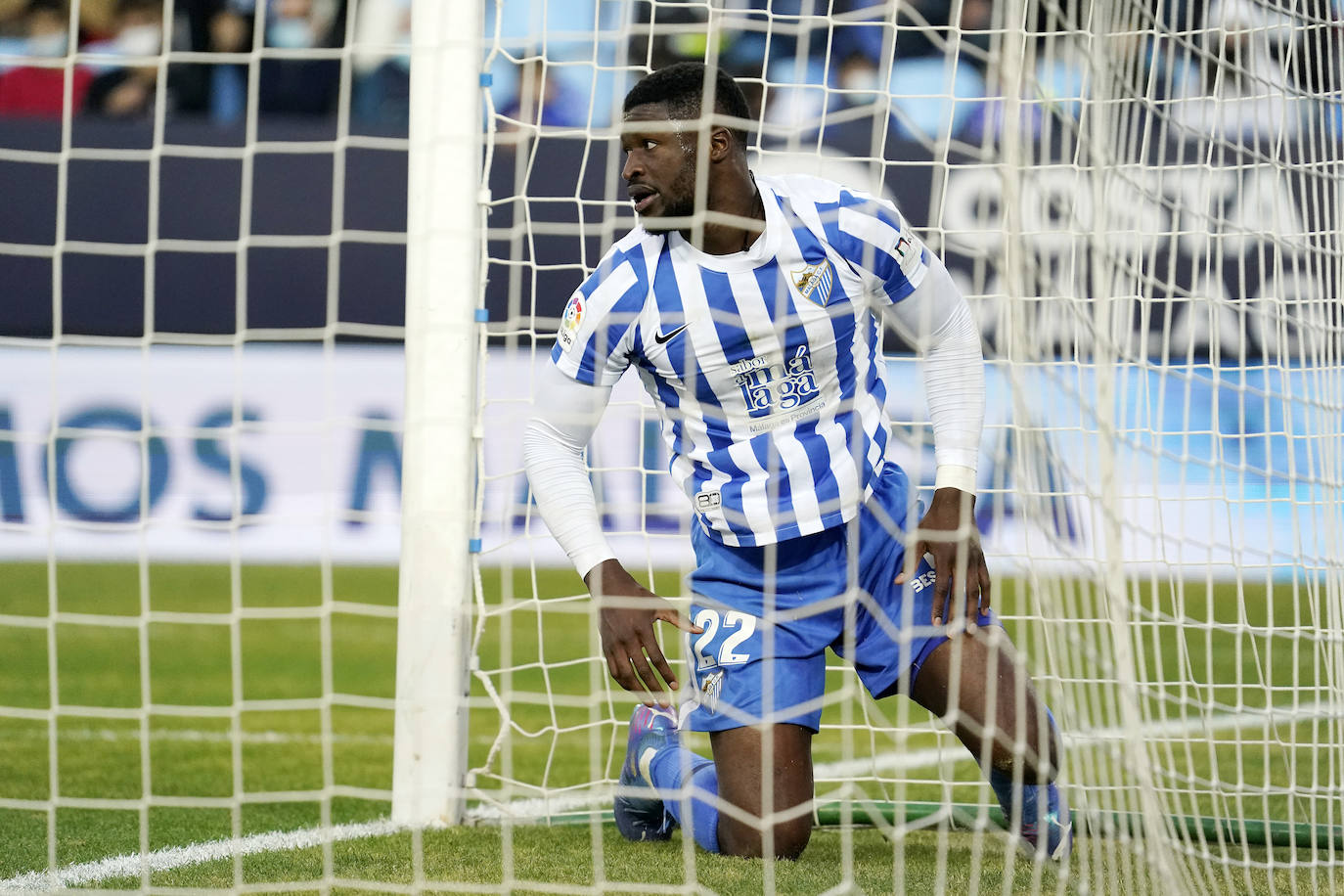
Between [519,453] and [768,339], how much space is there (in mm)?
3871

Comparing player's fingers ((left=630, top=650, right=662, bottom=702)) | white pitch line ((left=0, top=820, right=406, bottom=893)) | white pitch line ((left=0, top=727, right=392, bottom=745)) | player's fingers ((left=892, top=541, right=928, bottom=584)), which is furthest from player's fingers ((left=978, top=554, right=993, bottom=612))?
white pitch line ((left=0, top=727, right=392, bottom=745))

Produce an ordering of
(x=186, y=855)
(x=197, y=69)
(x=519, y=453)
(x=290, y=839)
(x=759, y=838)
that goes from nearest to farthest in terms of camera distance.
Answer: (x=759, y=838) → (x=186, y=855) → (x=290, y=839) → (x=519, y=453) → (x=197, y=69)

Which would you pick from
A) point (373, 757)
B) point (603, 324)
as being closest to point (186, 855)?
point (373, 757)

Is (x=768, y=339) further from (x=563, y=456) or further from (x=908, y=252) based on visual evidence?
(x=563, y=456)

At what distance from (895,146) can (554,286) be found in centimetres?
186

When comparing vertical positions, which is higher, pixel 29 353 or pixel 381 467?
pixel 29 353

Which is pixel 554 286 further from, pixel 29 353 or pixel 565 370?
pixel 565 370

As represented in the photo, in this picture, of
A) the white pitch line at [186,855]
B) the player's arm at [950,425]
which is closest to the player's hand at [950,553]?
the player's arm at [950,425]

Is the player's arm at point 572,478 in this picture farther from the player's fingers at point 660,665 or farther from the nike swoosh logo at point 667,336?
the nike swoosh logo at point 667,336

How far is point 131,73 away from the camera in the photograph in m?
9.23

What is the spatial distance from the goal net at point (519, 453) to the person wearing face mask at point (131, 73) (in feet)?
0.08

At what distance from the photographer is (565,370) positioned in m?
2.77

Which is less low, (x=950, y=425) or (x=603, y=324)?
(x=603, y=324)

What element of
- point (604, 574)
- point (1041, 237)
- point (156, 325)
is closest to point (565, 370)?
point (604, 574)
